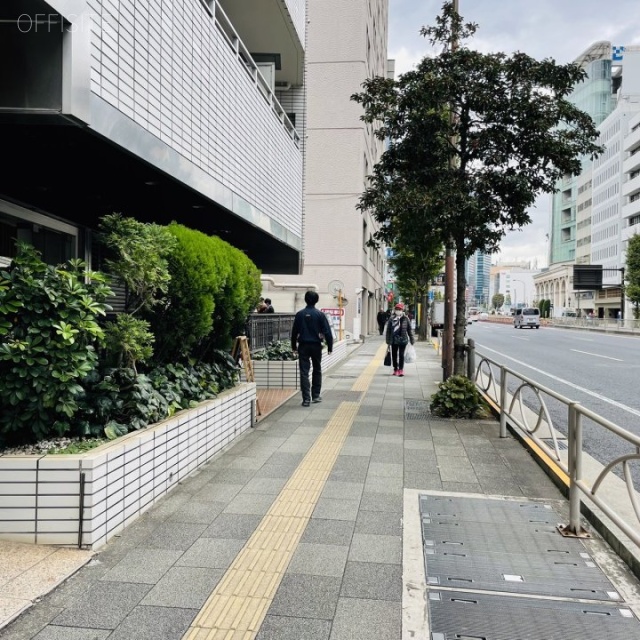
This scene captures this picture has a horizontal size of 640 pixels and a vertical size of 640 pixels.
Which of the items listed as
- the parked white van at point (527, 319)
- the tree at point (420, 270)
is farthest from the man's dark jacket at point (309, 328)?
the parked white van at point (527, 319)

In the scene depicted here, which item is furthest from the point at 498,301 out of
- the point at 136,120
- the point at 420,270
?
the point at 136,120

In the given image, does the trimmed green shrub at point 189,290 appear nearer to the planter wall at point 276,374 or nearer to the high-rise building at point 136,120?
the high-rise building at point 136,120

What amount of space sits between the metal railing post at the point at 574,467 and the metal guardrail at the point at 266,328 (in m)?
6.97

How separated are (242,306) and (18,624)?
14.5ft

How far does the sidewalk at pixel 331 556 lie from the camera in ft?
9.05

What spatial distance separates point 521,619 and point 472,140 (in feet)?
22.2

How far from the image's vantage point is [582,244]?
329 ft

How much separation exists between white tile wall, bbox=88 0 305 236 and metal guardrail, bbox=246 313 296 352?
2.12 meters

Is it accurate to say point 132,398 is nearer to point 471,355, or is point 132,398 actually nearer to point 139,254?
point 139,254

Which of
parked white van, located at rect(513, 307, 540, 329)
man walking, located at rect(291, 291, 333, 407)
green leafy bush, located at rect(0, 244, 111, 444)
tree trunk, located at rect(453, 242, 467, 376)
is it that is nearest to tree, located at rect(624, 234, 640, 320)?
parked white van, located at rect(513, 307, 540, 329)

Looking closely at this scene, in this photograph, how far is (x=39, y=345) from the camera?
3576 mm

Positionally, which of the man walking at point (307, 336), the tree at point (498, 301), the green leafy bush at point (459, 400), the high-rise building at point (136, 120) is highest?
the tree at point (498, 301)

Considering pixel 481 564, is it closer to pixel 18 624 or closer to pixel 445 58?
pixel 18 624

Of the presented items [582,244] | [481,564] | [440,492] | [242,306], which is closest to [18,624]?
[481,564]
